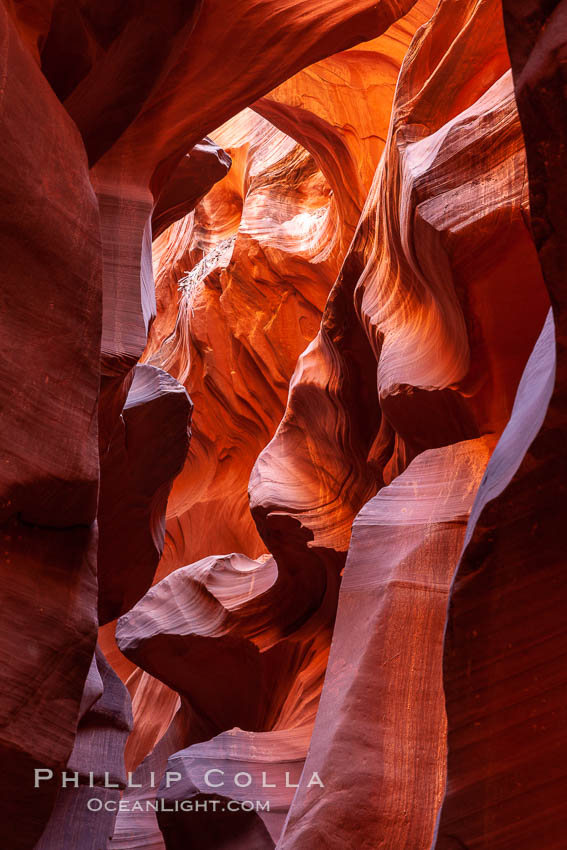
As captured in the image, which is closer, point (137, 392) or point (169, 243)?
point (137, 392)

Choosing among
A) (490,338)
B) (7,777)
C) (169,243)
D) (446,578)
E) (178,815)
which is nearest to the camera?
(7,777)

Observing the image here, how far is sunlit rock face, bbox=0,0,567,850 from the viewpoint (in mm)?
1973

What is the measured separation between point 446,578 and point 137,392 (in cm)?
248

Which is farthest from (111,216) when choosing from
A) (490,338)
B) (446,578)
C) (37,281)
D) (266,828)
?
(266,828)

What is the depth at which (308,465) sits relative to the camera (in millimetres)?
6199

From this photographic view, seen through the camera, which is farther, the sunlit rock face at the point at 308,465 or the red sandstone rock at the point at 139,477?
the red sandstone rock at the point at 139,477

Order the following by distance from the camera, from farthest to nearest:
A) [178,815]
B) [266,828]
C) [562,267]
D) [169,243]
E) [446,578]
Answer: [169,243] → [178,815] → [266,828] → [446,578] → [562,267]

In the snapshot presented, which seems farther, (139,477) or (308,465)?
(308,465)

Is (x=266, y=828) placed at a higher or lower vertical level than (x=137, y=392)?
lower

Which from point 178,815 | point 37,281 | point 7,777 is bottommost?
point 178,815

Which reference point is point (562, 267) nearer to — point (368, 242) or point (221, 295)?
point (368, 242)

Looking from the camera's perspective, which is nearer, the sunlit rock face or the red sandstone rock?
the sunlit rock face

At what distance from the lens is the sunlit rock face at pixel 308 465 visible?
1.97 metres

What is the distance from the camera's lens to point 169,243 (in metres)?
13.1
